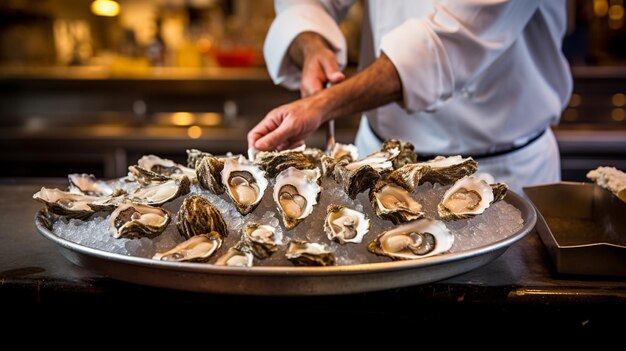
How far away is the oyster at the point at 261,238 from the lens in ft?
2.48

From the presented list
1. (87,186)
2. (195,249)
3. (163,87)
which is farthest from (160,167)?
(163,87)

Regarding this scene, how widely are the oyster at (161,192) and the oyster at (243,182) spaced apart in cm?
6

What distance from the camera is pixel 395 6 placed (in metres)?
1.70

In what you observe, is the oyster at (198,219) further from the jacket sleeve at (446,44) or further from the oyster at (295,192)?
the jacket sleeve at (446,44)

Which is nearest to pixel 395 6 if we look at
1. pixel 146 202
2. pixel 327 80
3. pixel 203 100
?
pixel 327 80

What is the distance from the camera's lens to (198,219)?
→ 0.82 m

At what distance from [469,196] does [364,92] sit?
0.46 metres

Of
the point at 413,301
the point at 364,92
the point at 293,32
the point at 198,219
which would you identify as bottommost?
the point at 413,301

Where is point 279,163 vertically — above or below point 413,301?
above

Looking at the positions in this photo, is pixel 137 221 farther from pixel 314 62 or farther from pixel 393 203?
pixel 314 62

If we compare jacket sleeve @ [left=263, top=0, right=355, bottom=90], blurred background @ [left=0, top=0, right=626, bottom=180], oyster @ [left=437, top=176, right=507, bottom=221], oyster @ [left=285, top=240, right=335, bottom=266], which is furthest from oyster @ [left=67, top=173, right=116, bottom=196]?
blurred background @ [left=0, top=0, right=626, bottom=180]

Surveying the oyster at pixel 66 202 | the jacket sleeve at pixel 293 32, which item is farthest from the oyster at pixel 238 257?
the jacket sleeve at pixel 293 32

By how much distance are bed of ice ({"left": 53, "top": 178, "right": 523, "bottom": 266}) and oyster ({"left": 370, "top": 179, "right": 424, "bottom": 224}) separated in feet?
0.10

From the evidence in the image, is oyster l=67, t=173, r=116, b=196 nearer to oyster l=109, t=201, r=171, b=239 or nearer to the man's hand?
oyster l=109, t=201, r=171, b=239
